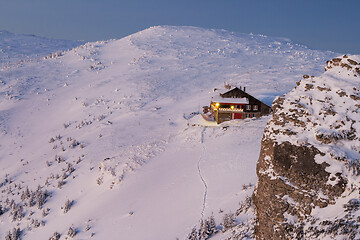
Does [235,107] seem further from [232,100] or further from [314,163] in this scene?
[314,163]

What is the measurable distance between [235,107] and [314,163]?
35351 millimetres

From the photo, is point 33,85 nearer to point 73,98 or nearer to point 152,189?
point 73,98

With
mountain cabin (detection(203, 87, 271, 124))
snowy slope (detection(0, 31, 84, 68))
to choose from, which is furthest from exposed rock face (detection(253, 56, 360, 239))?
snowy slope (detection(0, 31, 84, 68))

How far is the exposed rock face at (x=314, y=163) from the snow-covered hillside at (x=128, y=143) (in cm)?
949

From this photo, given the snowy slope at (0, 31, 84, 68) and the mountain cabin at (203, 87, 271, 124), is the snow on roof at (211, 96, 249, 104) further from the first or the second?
the snowy slope at (0, 31, 84, 68)

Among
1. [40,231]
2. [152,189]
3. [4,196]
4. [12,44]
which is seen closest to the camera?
Answer: [40,231]

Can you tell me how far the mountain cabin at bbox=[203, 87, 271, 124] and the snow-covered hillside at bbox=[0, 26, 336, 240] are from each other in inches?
104

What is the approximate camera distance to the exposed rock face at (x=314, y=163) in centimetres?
679

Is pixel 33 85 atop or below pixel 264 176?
below

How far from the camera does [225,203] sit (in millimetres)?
21797

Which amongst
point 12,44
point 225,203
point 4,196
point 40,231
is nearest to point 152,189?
point 225,203

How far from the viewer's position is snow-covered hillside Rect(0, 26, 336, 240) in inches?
939

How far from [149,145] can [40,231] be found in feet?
50.1

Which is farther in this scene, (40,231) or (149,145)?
(149,145)
